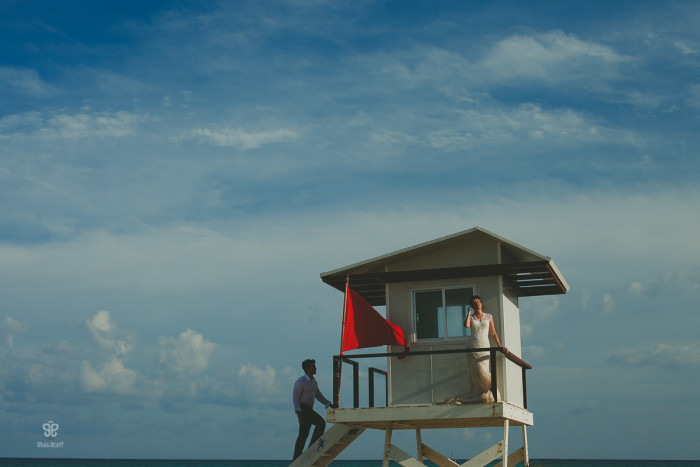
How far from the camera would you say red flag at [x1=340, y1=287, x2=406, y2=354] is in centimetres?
1844

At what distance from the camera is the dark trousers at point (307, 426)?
759 inches

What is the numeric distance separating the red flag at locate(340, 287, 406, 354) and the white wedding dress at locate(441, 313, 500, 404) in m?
1.67

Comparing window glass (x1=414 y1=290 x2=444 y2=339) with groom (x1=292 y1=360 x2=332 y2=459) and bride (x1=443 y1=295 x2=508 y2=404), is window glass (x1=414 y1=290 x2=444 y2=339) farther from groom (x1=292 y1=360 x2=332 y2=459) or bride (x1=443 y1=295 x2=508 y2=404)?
groom (x1=292 y1=360 x2=332 y2=459)

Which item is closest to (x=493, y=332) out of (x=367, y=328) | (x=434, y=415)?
(x=434, y=415)

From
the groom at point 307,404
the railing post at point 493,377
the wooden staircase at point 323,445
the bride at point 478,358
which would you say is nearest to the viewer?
the railing post at point 493,377

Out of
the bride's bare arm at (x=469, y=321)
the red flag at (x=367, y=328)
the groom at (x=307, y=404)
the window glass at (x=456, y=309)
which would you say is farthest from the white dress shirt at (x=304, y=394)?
the bride's bare arm at (x=469, y=321)

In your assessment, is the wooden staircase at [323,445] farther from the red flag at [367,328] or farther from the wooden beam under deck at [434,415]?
the red flag at [367,328]

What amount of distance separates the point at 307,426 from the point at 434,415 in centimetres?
318

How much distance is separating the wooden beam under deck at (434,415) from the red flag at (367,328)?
1343 millimetres

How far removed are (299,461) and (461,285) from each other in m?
5.12

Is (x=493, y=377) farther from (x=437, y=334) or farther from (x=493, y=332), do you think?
(x=437, y=334)

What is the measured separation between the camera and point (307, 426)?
19.5m

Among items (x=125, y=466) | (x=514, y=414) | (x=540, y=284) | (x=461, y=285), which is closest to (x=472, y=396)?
(x=514, y=414)

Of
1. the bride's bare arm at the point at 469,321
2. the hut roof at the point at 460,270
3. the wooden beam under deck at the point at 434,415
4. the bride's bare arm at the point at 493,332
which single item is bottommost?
the wooden beam under deck at the point at 434,415
